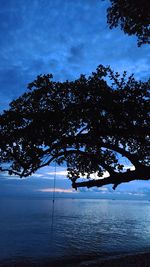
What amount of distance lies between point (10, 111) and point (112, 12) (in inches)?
271

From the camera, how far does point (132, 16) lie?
469 inches

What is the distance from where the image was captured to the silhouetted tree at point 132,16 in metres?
11.1

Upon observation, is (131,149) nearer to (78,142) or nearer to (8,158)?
(78,142)

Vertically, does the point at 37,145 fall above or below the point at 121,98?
below

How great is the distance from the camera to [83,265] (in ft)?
51.1

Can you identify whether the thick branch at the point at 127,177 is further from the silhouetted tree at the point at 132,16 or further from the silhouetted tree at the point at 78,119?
the silhouetted tree at the point at 132,16

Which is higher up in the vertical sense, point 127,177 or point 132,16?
point 132,16

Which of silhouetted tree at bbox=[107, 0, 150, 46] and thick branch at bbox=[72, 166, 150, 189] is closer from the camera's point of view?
silhouetted tree at bbox=[107, 0, 150, 46]

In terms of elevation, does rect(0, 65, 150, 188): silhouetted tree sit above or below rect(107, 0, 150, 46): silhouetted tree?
below

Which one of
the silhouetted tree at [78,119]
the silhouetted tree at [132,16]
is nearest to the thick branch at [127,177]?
the silhouetted tree at [78,119]

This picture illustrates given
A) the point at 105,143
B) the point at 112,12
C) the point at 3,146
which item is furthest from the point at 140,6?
the point at 3,146

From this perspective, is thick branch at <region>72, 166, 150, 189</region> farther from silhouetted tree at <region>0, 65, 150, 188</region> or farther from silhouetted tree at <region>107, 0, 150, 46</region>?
silhouetted tree at <region>107, 0, 150, 46</region>

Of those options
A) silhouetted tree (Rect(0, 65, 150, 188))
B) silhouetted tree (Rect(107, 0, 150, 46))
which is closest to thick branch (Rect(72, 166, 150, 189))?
silhouetted tree (Rect(0, 65, 150, 188))

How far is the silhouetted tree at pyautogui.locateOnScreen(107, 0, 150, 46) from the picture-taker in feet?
36.3
